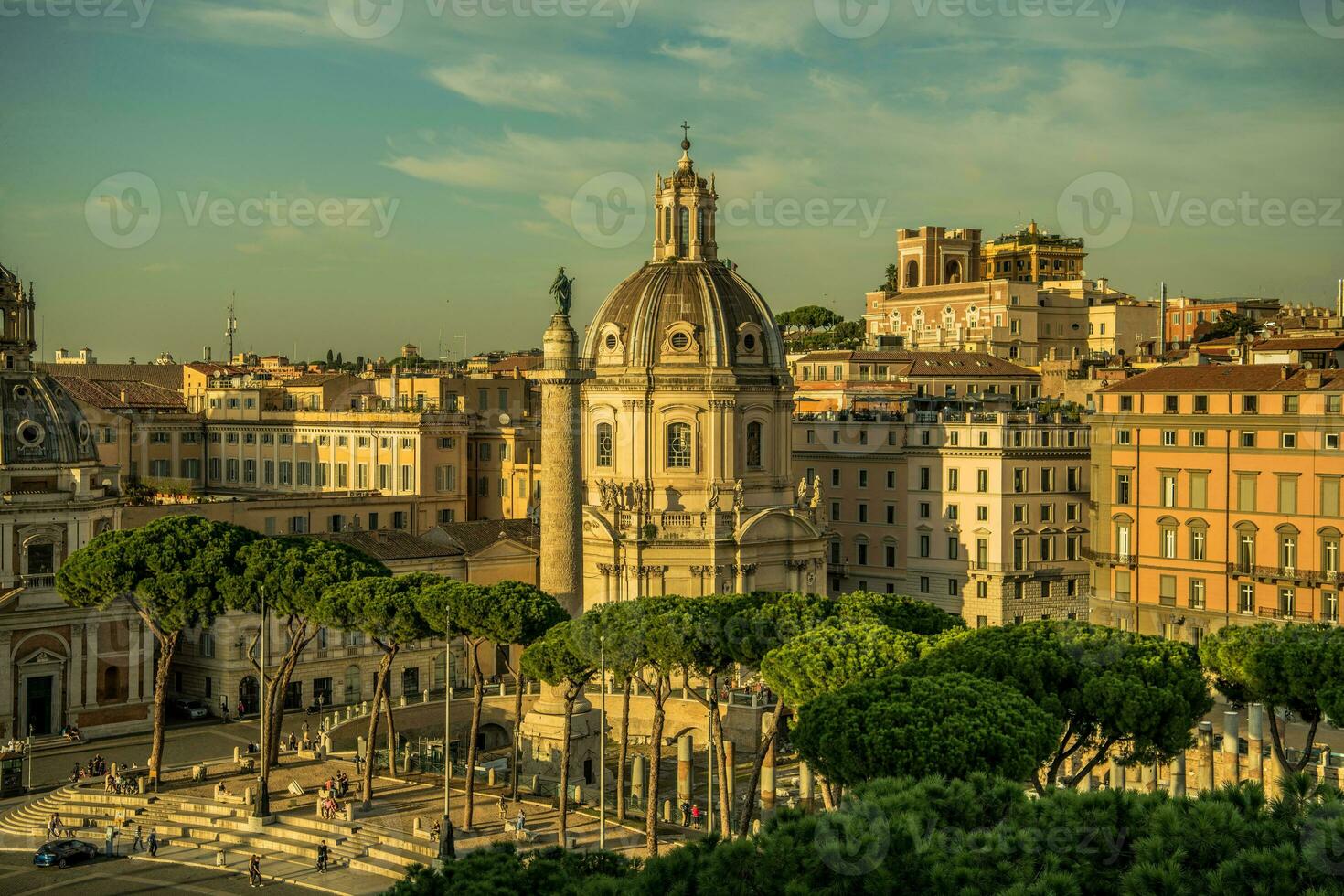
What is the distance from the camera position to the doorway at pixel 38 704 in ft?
188

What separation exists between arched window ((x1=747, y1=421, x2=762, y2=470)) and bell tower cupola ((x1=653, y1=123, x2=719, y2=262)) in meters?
7.82

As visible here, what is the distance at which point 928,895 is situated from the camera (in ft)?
75.3

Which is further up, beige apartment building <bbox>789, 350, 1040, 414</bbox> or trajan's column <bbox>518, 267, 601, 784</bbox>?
beige apartment building <bbox>789, 350, 1040, 414</bbox>

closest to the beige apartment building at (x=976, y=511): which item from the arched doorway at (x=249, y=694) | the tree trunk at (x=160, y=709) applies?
the arched doorway at (x=249, y=694)

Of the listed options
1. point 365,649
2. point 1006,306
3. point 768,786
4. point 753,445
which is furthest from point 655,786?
point 1006,306

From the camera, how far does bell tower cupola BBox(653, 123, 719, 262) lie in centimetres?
7356

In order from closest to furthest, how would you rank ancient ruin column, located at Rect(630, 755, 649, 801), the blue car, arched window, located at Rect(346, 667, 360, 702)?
the blue car, ancient ruin column, located at Rect(630, 755, 649, 801), arched window, located at Rect(346, 667, 360, 702)

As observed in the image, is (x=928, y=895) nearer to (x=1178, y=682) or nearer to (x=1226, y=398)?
(x=1178, y=682)

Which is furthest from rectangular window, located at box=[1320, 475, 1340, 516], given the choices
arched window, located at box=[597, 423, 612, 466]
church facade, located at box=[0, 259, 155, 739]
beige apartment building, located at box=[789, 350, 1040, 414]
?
church facade, located at box=[0, 259, 155, 739]

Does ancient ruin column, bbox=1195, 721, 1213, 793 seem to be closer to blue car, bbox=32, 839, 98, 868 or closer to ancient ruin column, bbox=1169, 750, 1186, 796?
ancient ruin column, bbox=1169, 750, 1186, 796

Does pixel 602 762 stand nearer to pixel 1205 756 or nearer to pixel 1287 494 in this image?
pixel 1205 756

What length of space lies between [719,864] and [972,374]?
241 feet

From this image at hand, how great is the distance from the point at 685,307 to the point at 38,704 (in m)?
30.0

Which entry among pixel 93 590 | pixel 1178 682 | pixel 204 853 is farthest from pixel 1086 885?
pixel 93 590
